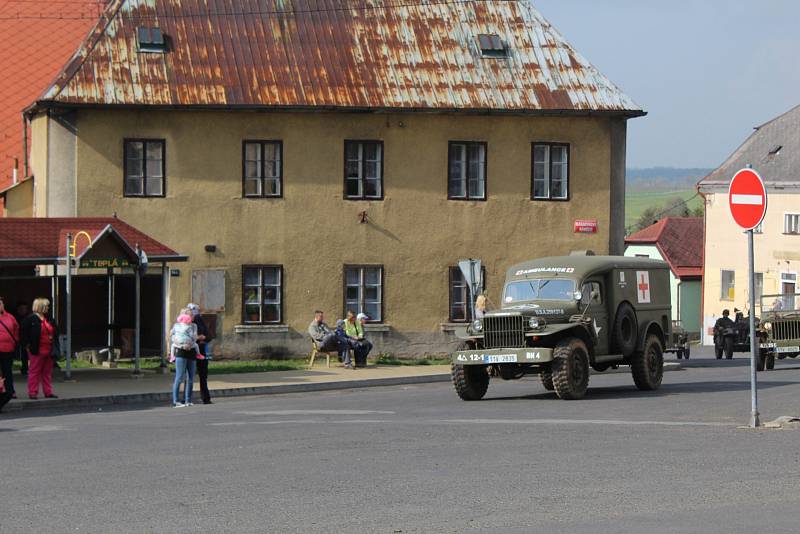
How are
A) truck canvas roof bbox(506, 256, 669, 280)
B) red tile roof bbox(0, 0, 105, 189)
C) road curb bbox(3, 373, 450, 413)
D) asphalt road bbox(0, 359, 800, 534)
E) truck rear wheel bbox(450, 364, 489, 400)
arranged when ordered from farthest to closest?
red tile roof bbox(0, 0, 105, 189)
truck canvas roof bbox(506, 256, 669, 280)
road curb bbox(3, 373, 450, 413)
truck rear wheel bbox(450, 364, 489, 400)
asphalt road bbox(0, 359, 800, 534)

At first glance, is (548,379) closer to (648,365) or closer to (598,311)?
(598,311)

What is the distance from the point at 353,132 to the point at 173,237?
5.29 metres

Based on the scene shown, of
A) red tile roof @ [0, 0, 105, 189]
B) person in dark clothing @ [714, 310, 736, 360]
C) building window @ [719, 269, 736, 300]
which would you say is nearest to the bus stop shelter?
red tile roof @ [0, 0, 105, 189]

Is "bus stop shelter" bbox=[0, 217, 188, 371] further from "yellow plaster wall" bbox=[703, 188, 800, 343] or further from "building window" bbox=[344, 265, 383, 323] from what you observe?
"yellow plaster wall" bbox=[703, 188, 800, 343]

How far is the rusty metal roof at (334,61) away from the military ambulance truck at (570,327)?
1193 cm

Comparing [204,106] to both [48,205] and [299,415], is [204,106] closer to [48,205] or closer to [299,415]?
[48,205]

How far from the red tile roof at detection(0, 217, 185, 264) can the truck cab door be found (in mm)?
9602

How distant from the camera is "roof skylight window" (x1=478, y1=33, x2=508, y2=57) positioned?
1454 inches

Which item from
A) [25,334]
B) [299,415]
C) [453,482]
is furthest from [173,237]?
[453,482]

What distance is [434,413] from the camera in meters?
20.0

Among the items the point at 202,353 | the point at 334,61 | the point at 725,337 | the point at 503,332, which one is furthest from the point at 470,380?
the point at 725,337

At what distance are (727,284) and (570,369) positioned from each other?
4710 centimetres

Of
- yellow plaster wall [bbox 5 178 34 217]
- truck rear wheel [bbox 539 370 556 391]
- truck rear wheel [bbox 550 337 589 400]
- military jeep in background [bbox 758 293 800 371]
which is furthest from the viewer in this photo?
yellow plaster wall [bbox 5 178 34 217]

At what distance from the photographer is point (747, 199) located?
54.8ft
